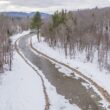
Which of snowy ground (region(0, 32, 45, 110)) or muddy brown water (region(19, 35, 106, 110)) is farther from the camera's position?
muddy brown water (region(19, 35, 106, 110))

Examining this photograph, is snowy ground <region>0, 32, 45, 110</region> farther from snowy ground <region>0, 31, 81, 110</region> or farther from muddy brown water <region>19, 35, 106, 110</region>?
muddy brown water <region>19, 35, 106, 110</region>

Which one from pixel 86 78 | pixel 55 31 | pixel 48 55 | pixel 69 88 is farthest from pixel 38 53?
pixel 69 88

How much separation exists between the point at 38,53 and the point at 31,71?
20237 mm

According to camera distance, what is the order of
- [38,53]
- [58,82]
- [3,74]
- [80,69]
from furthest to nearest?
1. [38,53]
2. [80,69]
3. [3,74]
4. [58,82]

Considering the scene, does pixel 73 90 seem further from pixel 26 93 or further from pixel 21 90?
pixel 21 90

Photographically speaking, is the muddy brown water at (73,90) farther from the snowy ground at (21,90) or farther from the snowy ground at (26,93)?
the snowy ground at (21,90)

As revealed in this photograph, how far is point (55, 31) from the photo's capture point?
235 ft

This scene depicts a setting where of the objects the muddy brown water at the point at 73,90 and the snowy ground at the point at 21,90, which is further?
the muddy brown water at the point at 73,90

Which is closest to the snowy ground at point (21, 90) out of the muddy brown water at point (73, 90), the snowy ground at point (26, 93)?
the snowy ground at point (26, 93)

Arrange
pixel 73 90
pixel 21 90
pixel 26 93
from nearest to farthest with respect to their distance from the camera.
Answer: pixel 26 93, pixel 21 90, pixel 73 90

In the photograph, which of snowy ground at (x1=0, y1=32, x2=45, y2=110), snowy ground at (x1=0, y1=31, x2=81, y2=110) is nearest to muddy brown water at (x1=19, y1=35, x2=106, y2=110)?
snowy ground at (x1=0, y1=31, x2=81, y2=110)

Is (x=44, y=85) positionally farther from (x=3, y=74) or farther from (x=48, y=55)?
(x=48, y=55)

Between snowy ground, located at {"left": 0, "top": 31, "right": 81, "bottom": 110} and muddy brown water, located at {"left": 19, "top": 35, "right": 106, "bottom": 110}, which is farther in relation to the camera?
muddy brown water, located at {"left": 19, "top": 35, "right": 106, "bottom": 110}

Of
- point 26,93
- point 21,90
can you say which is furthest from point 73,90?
point 21,90
